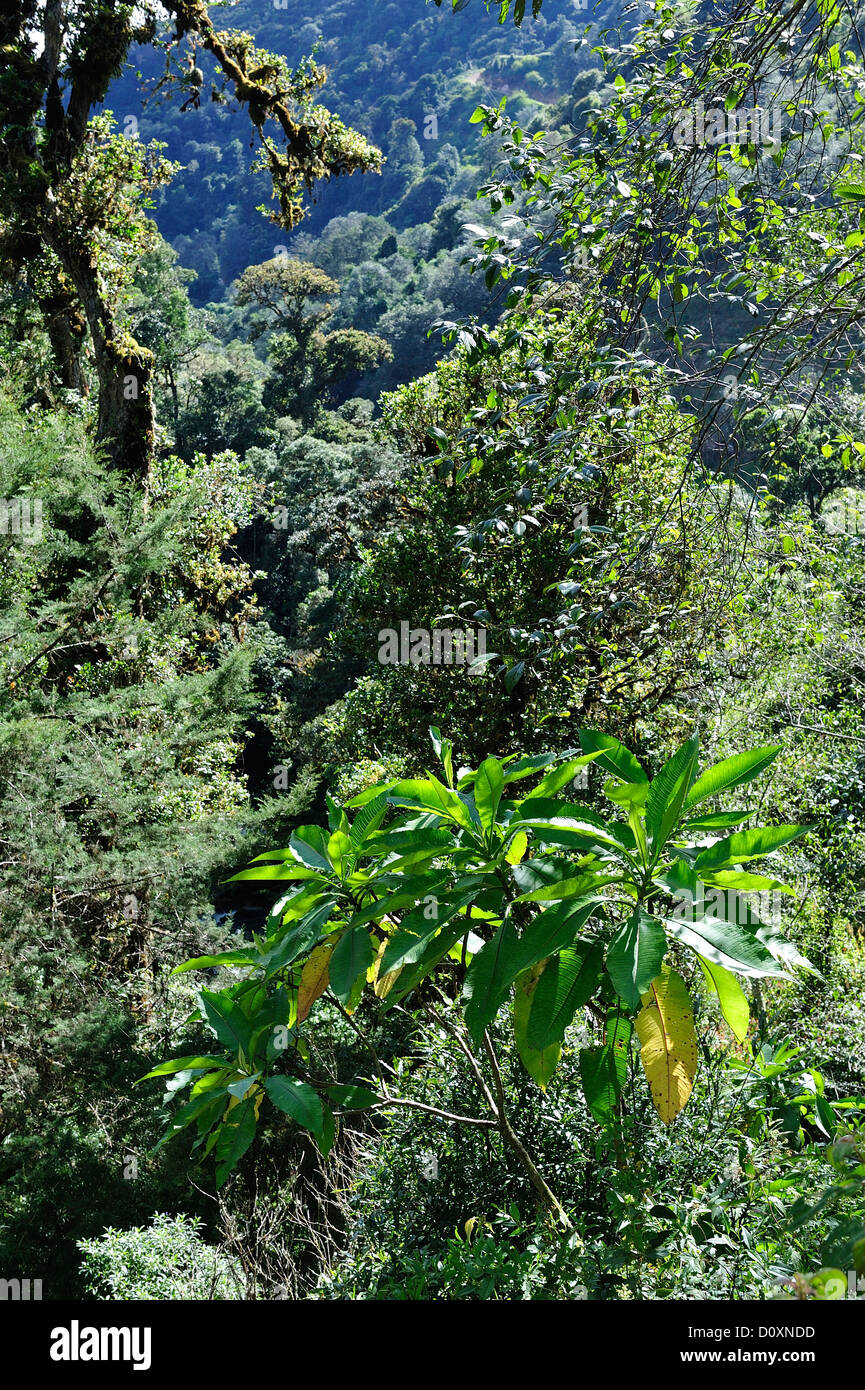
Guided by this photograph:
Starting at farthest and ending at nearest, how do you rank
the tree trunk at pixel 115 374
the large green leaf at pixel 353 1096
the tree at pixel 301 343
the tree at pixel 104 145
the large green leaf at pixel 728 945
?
the tree at pixel 301 343, the tree trunk at pixel 115 374, the tree at pixel 104 145, the large green leaf at pixel 353 1096, the large green leaf at pixel 728 945

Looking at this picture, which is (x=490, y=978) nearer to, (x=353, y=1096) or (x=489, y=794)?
(x=489, y=794)

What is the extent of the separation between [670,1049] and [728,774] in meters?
0.47

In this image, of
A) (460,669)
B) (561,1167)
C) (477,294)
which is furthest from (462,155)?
(561,1167)

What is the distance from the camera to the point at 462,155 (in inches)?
2709

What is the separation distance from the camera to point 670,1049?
4.84 feet

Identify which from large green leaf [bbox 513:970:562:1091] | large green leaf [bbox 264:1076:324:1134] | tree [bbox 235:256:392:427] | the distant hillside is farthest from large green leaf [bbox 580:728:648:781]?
the distant hillside

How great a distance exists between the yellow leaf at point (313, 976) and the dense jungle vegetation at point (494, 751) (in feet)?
0.04

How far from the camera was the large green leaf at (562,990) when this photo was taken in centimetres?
139

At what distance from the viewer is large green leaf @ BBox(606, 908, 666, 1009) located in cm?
126

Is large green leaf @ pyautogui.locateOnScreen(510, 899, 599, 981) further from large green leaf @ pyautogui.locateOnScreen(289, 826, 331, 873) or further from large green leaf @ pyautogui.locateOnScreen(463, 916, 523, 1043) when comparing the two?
large green leaf @ pyautogui.locateOnScreen(289, 826, 331, 873)

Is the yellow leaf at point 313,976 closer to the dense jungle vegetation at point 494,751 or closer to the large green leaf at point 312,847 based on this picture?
the dense jungle vegetation at point 494,751

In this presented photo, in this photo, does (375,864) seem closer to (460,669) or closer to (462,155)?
(460,669)

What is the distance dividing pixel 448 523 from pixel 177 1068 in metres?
6.54

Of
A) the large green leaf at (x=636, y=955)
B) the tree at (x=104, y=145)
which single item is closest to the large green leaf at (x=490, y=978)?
the large green leaf at (x=636, y=955)
